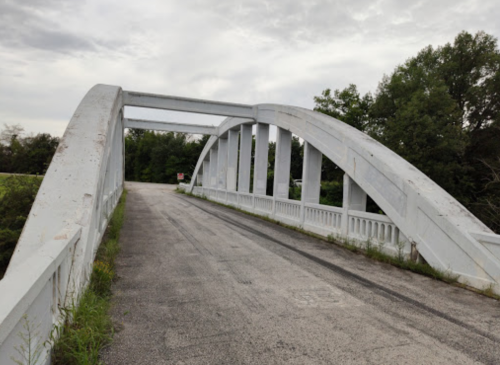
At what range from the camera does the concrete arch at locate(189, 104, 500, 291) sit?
4973 mm

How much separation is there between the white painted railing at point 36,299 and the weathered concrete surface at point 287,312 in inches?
23.9

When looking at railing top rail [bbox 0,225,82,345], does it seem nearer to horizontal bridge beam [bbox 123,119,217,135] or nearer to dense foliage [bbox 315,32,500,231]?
dense foliage [bbox 315,32,500,231]

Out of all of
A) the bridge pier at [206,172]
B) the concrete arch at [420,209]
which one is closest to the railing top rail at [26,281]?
the concrete arch at [420,209]

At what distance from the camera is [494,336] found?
341 centimetres

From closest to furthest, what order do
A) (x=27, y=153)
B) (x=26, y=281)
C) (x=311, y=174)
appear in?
1. (x=26, y=281)
2. (x=311, y=174)
3. (x=27, y=153)

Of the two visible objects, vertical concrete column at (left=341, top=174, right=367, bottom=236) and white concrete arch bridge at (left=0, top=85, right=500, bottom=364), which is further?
vertical concrete column at (left=341, top=174, right=367, bottom=236)

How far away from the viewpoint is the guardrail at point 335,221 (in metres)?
6.63

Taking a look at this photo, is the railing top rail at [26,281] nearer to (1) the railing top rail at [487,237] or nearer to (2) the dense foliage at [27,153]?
(1) the railing top rail at [487,237]

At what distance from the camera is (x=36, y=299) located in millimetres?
2291

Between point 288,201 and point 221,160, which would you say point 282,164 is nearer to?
point 288,201

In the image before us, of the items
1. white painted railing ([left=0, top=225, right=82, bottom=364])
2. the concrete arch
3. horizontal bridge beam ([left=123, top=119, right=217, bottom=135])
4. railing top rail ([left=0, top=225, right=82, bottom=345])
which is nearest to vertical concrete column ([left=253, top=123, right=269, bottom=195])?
the concrete arch

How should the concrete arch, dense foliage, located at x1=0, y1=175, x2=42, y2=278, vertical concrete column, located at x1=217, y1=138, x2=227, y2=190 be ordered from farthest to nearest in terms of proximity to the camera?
vertical concrete column, located at x1=217, y1=138, x2=227, y2=190 < dense foliage, located at x1=0, y1=175, x2=42, y2=278 < the concrete arch

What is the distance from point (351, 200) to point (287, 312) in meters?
4.76

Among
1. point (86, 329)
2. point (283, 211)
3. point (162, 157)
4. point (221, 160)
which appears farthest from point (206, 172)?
point (162, 157)
